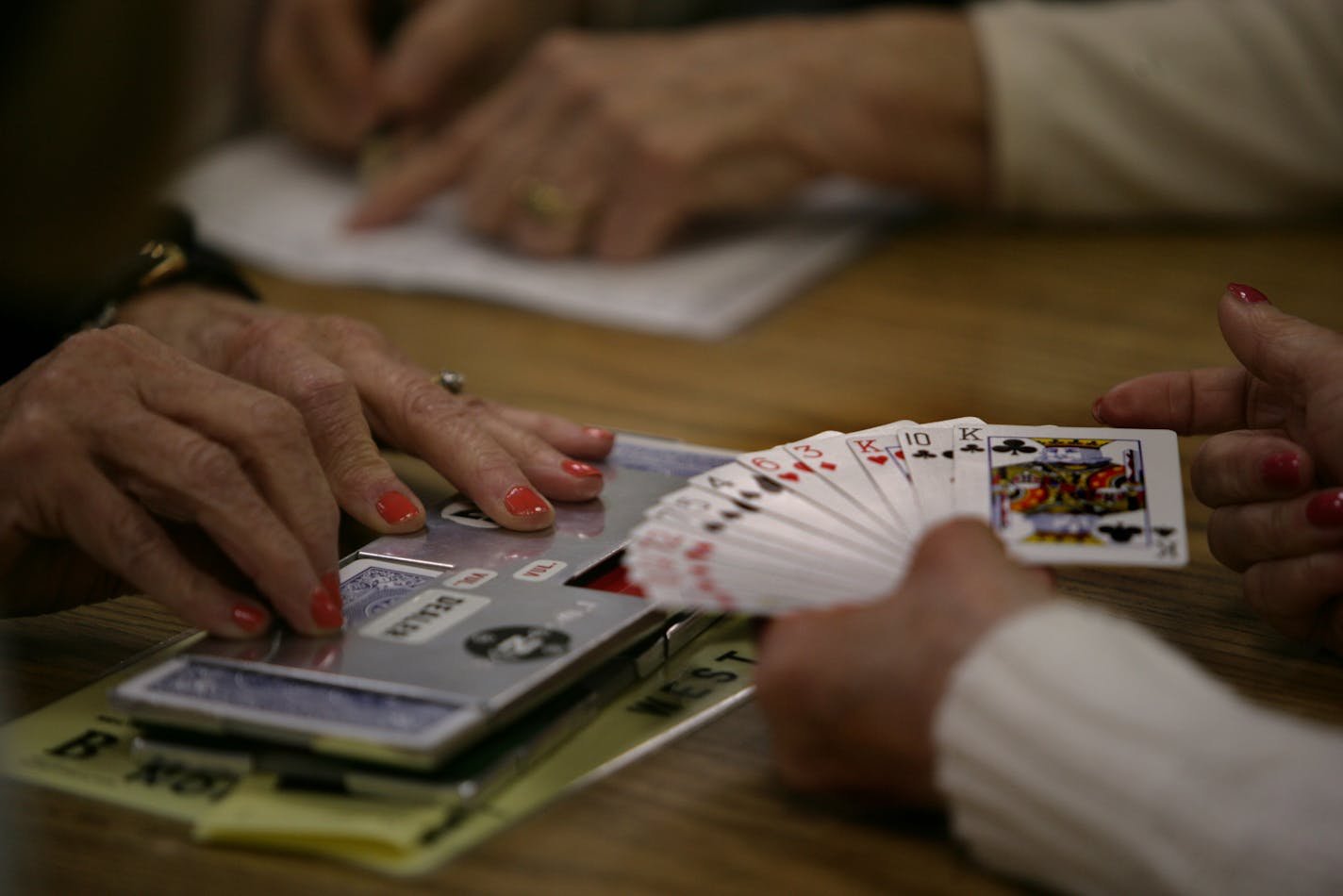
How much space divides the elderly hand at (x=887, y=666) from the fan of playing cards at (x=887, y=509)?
31mm

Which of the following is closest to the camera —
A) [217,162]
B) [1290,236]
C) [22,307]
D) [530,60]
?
[22,307]

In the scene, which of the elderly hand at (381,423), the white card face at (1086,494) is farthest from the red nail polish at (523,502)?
the white card face at (1086,494)

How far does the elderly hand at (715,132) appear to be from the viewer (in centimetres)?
156

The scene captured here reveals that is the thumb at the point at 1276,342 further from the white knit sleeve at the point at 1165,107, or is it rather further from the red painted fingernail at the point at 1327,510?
the white knit sleeve at the point at 1165,107

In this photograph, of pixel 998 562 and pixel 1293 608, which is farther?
pixel 1293 608

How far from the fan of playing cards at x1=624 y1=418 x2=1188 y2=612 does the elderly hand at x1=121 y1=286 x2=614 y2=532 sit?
0.40 ft

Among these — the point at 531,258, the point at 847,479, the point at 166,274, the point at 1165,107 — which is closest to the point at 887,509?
the point at 847,479

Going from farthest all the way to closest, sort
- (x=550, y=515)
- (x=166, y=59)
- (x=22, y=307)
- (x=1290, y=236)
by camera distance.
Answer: (x=1290, y=236) → (x=550, y=515) → (x=22, y=307) → (x=166, y=59)

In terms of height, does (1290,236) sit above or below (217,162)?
below

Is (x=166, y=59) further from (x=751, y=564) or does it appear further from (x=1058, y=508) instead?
(x=1058, y=508)

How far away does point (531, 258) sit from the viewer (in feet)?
5.10

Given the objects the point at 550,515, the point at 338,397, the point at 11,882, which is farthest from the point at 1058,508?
the point at 11,882

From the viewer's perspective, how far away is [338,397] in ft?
2.79

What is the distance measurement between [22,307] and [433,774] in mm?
253
